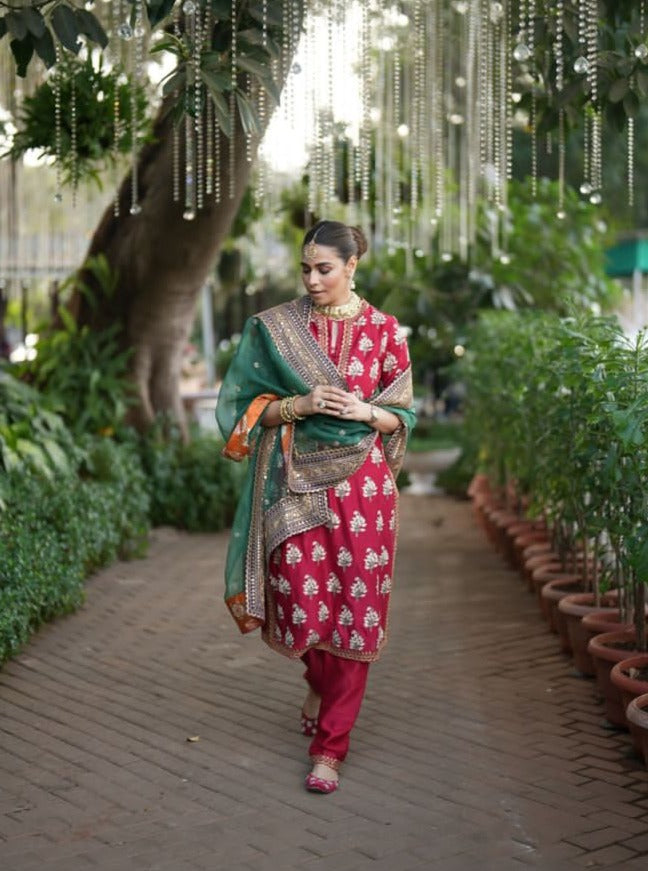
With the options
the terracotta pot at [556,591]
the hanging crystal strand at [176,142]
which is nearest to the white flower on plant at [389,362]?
the hanging crystal strand at [176,142]

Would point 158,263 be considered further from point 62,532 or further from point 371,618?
point 371,618

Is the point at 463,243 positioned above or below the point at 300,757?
above

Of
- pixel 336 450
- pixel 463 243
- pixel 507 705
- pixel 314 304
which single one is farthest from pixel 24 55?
pixel 463 243

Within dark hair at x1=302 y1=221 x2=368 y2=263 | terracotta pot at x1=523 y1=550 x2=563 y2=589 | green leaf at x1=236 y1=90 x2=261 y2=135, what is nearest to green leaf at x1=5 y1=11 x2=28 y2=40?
green leaf at x1=236 y1=90 x2=261 y2=135

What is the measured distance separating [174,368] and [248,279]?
287 centimetres

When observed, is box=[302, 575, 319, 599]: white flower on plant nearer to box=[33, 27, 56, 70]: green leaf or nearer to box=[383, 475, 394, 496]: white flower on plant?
box=[383, 475, 394, 496]: white flower on plant

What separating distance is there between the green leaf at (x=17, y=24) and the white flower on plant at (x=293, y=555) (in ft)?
5.47

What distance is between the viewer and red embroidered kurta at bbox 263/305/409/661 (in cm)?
387

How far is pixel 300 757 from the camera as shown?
4.04m

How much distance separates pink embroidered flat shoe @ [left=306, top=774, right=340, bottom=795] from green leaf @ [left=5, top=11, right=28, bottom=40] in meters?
2.27

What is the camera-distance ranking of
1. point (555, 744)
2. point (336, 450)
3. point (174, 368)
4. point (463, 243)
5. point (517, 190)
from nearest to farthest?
point (336, 450) → point (555, 744) → point (174, 368) → point (463, 243) → point (517, 190)

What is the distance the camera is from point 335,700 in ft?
12.7

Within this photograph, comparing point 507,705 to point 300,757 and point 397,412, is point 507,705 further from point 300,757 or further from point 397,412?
point 397,412

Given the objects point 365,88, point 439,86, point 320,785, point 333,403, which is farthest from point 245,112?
point 439,86
